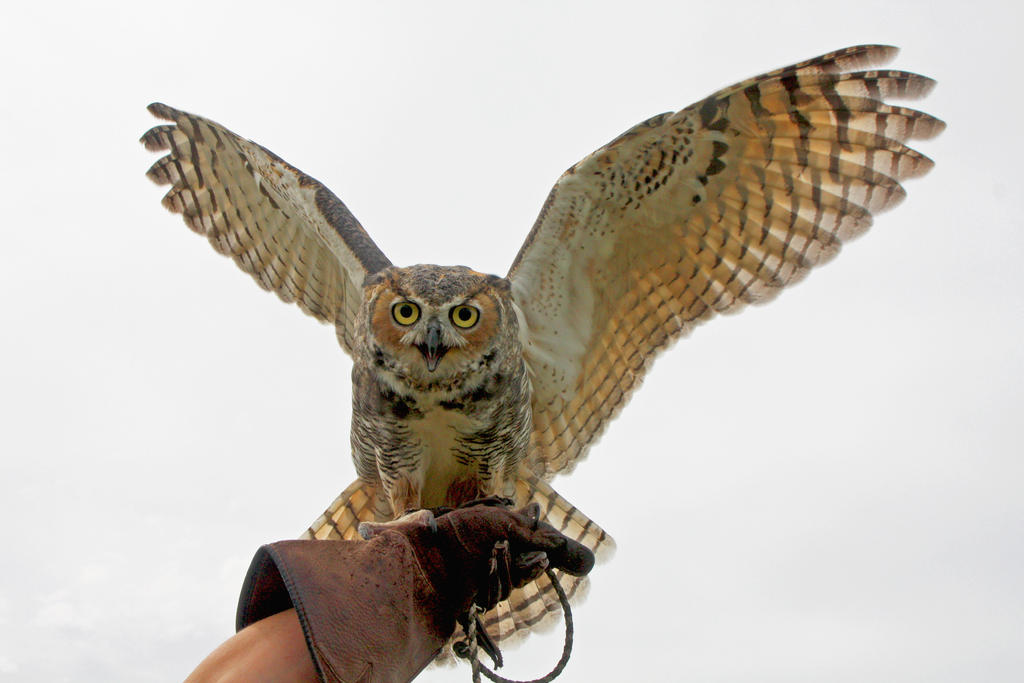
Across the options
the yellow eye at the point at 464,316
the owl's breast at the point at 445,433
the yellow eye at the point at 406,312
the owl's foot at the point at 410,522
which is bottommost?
the owl's foot at the point at 410,522

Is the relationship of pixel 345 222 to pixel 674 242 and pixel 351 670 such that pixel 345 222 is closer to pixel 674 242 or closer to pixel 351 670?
pixel 674 242

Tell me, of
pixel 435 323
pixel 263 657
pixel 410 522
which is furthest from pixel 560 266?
pixel 263 657

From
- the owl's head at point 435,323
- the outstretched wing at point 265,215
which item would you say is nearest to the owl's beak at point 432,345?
the owl's head at point 435,323

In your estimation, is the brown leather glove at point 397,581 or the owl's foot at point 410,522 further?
the owl's foot at point 410,522

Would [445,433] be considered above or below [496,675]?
above

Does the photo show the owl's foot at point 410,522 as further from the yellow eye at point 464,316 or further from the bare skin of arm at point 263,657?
the yellow eye at point 464,316

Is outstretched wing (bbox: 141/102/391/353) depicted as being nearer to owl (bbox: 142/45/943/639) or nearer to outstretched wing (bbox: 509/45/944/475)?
owl (bbox: 142/45/943/639)

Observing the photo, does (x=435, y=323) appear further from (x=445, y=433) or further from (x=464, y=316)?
(x=445, y=433)
